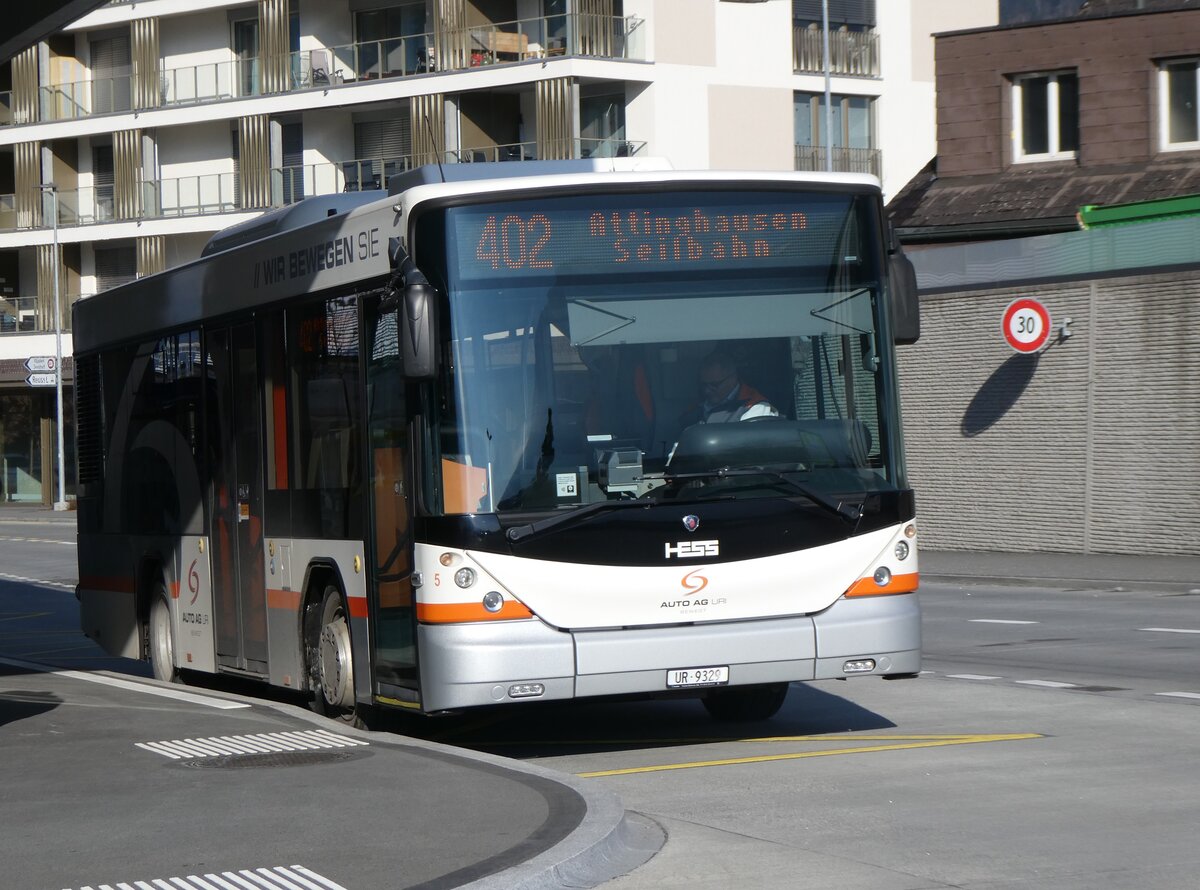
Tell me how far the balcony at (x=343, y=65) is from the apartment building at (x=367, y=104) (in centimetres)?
6

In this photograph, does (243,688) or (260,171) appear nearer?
(243,688)

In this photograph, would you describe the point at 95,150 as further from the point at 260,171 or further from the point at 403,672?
the point at 403,672

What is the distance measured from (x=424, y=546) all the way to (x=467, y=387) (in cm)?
85

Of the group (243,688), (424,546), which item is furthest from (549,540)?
(243,688)

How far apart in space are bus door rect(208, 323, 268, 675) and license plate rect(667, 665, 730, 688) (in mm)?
3691

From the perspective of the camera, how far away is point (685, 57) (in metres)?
50.5

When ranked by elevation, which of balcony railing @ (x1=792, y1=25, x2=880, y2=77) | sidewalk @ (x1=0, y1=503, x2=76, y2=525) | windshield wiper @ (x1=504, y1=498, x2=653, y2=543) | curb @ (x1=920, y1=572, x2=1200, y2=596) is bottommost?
sidewalk @ (x1=0, y1=503, x2=76, y2=525)

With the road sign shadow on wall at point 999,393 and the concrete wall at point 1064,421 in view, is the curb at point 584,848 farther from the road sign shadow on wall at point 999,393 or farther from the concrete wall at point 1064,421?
the road sign shadow on wall at point 999,393

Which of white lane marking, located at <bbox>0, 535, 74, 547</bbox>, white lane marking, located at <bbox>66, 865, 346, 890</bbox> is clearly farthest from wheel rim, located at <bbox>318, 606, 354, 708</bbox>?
white lane marking, located at <bbox>0, 535, 74, 547</bbox>

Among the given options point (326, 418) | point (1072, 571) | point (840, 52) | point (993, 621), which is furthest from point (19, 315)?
point (326, 418)

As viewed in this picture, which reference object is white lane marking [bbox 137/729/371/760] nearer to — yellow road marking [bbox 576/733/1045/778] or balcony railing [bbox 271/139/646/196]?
yellow road marking [bbox 576/733/1045/778]

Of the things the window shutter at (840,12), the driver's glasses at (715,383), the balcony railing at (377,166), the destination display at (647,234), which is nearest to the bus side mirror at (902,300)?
the destination display at (647,234)

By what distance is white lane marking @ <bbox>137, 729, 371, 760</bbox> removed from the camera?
10023 mm

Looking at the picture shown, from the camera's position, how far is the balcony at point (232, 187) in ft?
167
